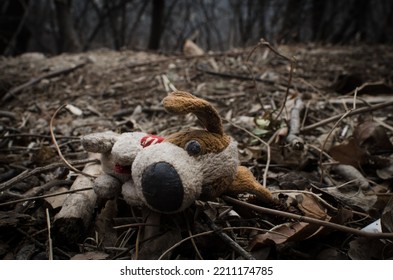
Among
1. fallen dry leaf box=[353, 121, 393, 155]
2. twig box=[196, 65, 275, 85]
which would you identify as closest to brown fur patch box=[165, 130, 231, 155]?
fallen dry leaf box=[353, 121, 393, 155]

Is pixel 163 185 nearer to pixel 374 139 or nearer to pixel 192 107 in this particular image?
pixel 192 107

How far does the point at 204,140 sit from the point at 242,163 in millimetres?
446

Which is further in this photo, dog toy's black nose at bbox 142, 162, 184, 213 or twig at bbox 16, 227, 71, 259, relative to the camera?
twig at bbox 16, 227, 71, 259

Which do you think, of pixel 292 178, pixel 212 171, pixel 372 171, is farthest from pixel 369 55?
pixel 212 171

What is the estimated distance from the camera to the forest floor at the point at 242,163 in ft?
2.19

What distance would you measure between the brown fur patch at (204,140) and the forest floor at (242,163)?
135mm

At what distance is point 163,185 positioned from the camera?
0.55 meters

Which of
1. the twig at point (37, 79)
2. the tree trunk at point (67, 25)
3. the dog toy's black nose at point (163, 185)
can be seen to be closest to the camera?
the dog toy's black nose at point (163, 185)

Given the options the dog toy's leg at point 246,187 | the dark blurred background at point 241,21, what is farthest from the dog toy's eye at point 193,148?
the dark blurred background at point 241,21

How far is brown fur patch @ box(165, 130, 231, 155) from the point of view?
1.98 ft

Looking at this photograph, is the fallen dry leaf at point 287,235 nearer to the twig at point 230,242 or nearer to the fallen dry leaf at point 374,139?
the twig at point 230,242

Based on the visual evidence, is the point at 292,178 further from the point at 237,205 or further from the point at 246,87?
the point at 246,87

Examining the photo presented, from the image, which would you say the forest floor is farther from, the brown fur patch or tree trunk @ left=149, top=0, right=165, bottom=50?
tree trunk @ left=149, top=0, right=165, bottom=50

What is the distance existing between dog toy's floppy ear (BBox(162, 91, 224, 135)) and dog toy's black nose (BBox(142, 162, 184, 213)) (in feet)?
0.35
